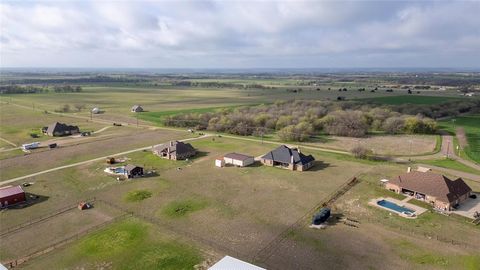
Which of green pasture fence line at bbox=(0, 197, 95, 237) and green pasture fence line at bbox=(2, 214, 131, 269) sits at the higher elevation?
green pasture fence line at bbox=(0, 197, 95, 237)

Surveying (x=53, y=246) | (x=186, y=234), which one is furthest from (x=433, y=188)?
(x=53, y=246)

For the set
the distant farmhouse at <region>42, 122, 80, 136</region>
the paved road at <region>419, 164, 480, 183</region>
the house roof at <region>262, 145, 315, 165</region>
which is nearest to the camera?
the paved road at <region>419, 164, 480, 183</region>

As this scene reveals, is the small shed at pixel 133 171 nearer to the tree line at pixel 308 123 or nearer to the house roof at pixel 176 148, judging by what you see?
the house roof at pixel 176 148

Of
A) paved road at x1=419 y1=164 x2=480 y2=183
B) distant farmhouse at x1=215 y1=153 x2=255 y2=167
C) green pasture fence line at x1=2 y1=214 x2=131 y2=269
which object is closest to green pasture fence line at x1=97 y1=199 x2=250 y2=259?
green pasture fence line at x1=2 y1=214 x2=131 y2=269

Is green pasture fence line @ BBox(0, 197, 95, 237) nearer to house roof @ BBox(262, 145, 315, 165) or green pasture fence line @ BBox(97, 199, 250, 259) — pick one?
green pasture fence line @ BBox(97, 199, 250, 259)

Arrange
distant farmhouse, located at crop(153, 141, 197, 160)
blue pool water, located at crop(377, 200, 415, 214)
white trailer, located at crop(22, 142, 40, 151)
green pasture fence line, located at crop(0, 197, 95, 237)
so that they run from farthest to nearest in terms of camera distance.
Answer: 1. white trailer, located at crop(22, 142, 40, 151)
2. distant farmhouse, located at crop(153, 141, 197, 160)
3. blue pool water, located at crop(377, 200, 415, 214)
4. green pasture fence line, located at crop(0, 197, 95, 237)

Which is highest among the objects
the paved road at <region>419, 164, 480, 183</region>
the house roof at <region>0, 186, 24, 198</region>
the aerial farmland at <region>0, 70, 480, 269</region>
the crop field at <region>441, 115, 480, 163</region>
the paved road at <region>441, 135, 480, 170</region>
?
the house roof at <region>0, 186, 24, 198</region>
